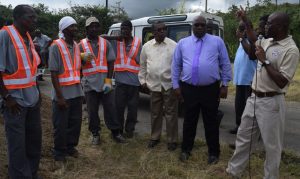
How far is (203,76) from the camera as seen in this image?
4734 millimetres

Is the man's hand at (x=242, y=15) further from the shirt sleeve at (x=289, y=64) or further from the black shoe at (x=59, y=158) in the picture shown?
the black shoe at (x=59, y=158)

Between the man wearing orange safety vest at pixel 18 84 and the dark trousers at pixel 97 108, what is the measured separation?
1.67 metres

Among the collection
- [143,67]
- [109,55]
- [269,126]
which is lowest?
[269,126]

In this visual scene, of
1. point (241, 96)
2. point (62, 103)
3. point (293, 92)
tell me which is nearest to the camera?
point (62, 103)

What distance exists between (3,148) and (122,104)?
1.95 metres

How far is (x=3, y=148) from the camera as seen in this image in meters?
4.89

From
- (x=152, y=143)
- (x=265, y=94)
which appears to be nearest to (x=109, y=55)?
(x=152, y=143)

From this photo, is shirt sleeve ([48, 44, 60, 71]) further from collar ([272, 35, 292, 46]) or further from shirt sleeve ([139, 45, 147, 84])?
collar ([272, 35, 292, 46])

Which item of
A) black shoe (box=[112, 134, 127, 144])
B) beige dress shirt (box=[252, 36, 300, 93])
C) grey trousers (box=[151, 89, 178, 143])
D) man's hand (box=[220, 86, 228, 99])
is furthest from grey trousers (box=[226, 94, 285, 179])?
black shoe (box=[112, 134, 127, 144])

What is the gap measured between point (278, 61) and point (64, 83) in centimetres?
256

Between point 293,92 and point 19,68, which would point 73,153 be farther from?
point 293,92

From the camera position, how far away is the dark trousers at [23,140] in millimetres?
3658

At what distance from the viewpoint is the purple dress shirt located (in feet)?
15.5

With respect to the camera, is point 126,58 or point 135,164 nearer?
point 135,164
